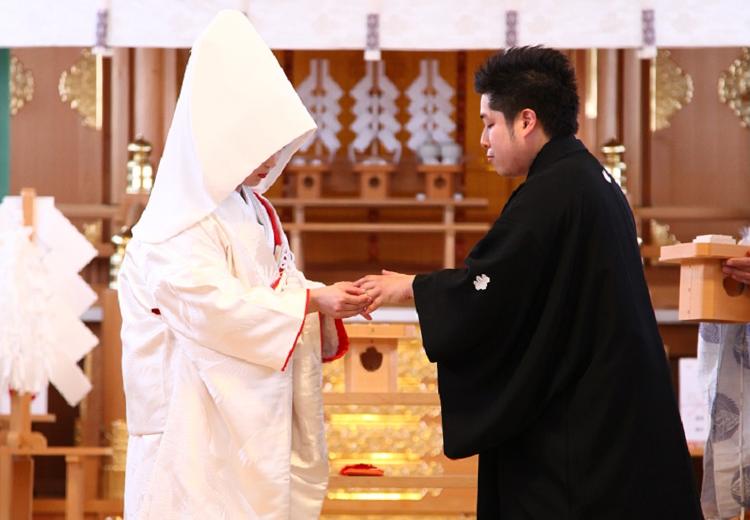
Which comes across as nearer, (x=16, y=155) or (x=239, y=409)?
(x=239, y=409)

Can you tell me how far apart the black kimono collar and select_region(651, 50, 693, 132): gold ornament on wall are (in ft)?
16.0

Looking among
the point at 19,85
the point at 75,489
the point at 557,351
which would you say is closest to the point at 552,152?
the point at 557,351

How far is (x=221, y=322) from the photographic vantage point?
3404 millimetres

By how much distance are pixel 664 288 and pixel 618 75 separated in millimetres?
1457

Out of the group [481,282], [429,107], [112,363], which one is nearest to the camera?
[481,282]

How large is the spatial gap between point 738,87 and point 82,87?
4235 millimetres

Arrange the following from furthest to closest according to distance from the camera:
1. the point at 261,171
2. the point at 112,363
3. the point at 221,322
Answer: the point at 112,363
the point at 261,171
the point at 221,322

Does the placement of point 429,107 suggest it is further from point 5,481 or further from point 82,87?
point 5,481

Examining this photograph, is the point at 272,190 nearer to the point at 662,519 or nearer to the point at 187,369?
the point at 187,369

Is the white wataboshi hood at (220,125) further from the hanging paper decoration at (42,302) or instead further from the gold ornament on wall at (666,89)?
the gold ornament on wall at (666,89)

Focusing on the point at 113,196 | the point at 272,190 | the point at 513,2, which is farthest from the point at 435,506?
the point at 272,190

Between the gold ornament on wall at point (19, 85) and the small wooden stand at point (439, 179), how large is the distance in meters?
2.60

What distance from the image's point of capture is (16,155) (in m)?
7.84

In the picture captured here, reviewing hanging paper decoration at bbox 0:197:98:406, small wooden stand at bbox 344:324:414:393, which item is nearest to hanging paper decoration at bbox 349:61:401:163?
hanging paper decoration at bbox 0:197:98:406
